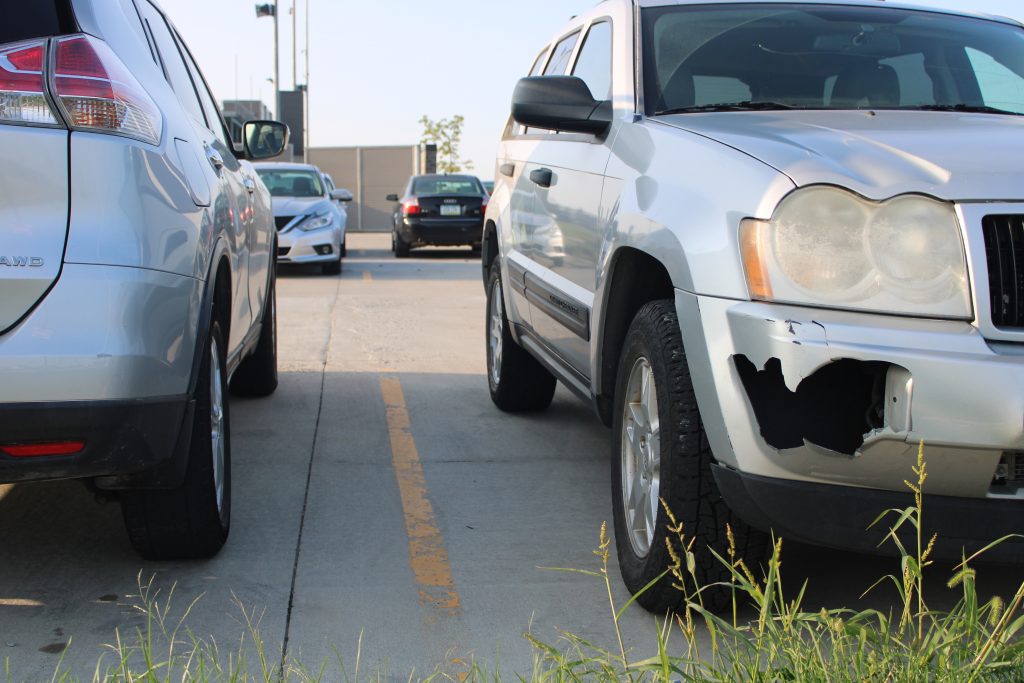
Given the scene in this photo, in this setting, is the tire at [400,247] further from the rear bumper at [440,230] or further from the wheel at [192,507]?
the wheel at [192,507]

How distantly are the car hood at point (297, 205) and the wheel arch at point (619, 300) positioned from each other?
1234 centimetres

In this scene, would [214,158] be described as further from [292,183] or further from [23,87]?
[292,183]

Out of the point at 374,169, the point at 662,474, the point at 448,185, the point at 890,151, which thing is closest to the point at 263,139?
the point at 662,474

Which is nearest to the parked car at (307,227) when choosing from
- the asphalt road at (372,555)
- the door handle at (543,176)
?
the asphalt road at (372,555)

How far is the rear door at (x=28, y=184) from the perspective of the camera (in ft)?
9.37

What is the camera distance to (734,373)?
9.16ft

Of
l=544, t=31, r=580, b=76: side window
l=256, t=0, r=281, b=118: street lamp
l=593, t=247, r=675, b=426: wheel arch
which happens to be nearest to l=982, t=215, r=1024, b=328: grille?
l=593, t=247, r=675, b=426: wheel arch

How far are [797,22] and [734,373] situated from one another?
2.14 metres

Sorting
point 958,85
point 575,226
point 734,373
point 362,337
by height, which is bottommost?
point 362,337

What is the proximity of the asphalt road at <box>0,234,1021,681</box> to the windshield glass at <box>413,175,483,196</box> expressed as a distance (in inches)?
594

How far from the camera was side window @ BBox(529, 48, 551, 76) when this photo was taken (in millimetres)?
6051

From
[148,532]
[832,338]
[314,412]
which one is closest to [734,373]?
[832,338]

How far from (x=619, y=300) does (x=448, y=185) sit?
732 inches

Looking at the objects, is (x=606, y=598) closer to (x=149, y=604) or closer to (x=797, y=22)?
(x=149, y=604)
